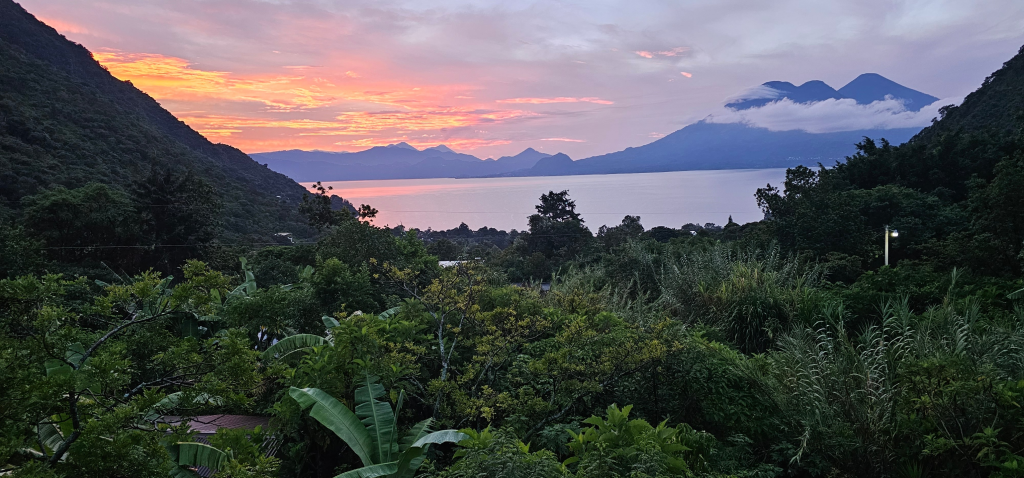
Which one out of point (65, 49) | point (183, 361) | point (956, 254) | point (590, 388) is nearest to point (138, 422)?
point (183, 361)

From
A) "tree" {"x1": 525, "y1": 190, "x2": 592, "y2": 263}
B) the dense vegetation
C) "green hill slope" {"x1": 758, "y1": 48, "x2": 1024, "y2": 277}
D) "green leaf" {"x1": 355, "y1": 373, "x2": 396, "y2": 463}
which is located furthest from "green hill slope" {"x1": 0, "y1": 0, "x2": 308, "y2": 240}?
"green hill slope" {"x1": 758, "y1": 48, "x2": 1024, "y2": 277}

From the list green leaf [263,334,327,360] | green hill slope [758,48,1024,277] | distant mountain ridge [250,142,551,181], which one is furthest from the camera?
distant mountain ridge [250,142,551,181]

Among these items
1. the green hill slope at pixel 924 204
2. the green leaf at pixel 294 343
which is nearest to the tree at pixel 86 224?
the green leaf at pixel 294 343

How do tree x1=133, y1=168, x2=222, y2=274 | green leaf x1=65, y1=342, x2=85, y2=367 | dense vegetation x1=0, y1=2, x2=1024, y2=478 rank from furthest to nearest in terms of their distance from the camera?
1. tree x1=133, y1=168, x2=222, y2=274
2. green leaf x1=65, y1=342, x2=85, y2=367
3. dense vegetation x1=0, y1=2, x2=1024, y2=478

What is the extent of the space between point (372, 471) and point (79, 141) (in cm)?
3891

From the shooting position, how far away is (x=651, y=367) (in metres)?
5.40

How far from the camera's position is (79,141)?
32562 millimetres

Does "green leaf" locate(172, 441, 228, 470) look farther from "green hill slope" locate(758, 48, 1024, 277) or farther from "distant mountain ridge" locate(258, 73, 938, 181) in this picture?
"distant mountain ridge" locate(258, 73, 938, 181)

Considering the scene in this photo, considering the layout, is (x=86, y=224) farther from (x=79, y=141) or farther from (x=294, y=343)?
(x=294, y=343)

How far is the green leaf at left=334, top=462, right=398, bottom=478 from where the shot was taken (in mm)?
3943

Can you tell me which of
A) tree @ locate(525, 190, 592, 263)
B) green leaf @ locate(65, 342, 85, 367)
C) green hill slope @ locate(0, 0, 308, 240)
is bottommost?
tree @ locate(525, 190, 592, 263)

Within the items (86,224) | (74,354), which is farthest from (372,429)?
(86,224)

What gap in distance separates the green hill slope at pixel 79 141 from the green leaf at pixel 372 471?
79.2 ft

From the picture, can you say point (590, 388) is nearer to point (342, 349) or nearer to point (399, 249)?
point (342, 349)
